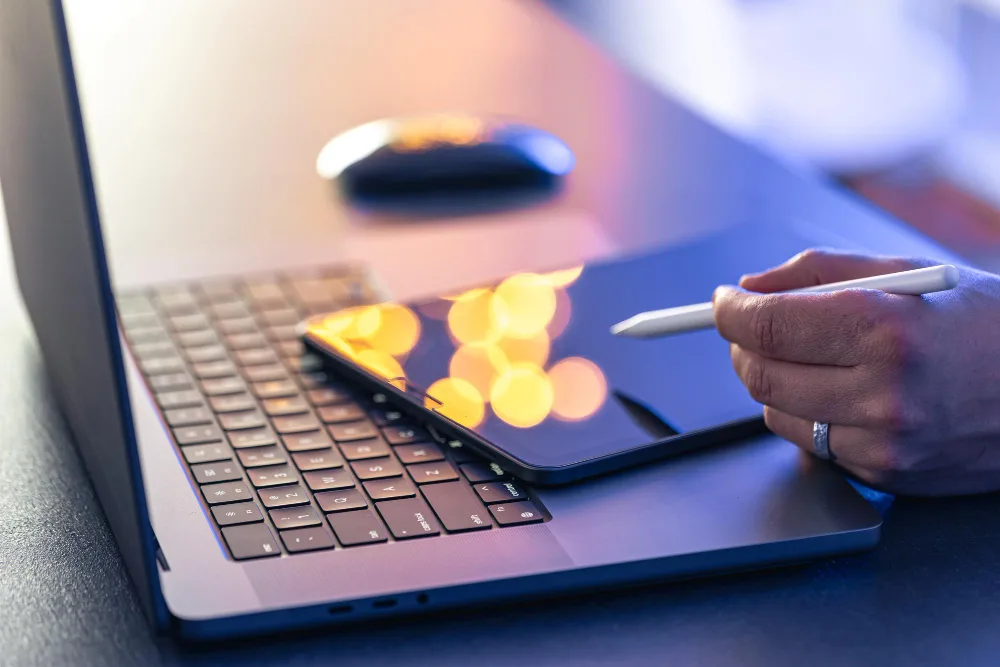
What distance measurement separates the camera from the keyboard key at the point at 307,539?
49cm

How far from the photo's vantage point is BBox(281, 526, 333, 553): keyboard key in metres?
0.49

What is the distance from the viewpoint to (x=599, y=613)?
0.48m

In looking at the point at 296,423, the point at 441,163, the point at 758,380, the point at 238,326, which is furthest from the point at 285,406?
the point at 441,163

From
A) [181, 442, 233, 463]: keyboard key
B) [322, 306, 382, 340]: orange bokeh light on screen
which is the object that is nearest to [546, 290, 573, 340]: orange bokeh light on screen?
[322, 306, 382, 340]: orange bokeh light on screen

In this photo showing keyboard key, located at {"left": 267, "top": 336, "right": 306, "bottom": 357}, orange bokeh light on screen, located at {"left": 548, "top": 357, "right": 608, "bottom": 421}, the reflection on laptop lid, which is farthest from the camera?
keyboard key, located at {"left": 267, "top": 336, "right": 306, "bottom": 357}

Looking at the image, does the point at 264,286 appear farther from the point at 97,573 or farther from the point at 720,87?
the point at 720,87

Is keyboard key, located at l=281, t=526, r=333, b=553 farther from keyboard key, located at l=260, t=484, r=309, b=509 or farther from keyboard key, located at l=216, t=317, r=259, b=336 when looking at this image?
keyboard key, located at l=216, t=317, r=259, b=336

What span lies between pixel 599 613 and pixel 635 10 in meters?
2.10

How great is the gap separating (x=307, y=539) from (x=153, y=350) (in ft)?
0.80

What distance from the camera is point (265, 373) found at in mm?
673

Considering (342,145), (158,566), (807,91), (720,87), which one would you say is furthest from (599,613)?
(720,87)

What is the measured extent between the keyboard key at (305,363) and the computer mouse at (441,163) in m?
0.28

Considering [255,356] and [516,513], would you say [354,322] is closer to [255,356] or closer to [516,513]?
[255,356]

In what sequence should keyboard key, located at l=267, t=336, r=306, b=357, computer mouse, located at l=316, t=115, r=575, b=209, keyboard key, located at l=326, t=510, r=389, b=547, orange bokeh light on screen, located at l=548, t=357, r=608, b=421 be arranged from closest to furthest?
keyboard key, located at l=326, t=510, r=389, b=547
orange bokeh light on screen, located at l=548, t=357, r=608, b=421
keyboard key, located at l=267, t=336, r=306, b=357
computer mouse, located at l=316, t=115, r=575, b=209
